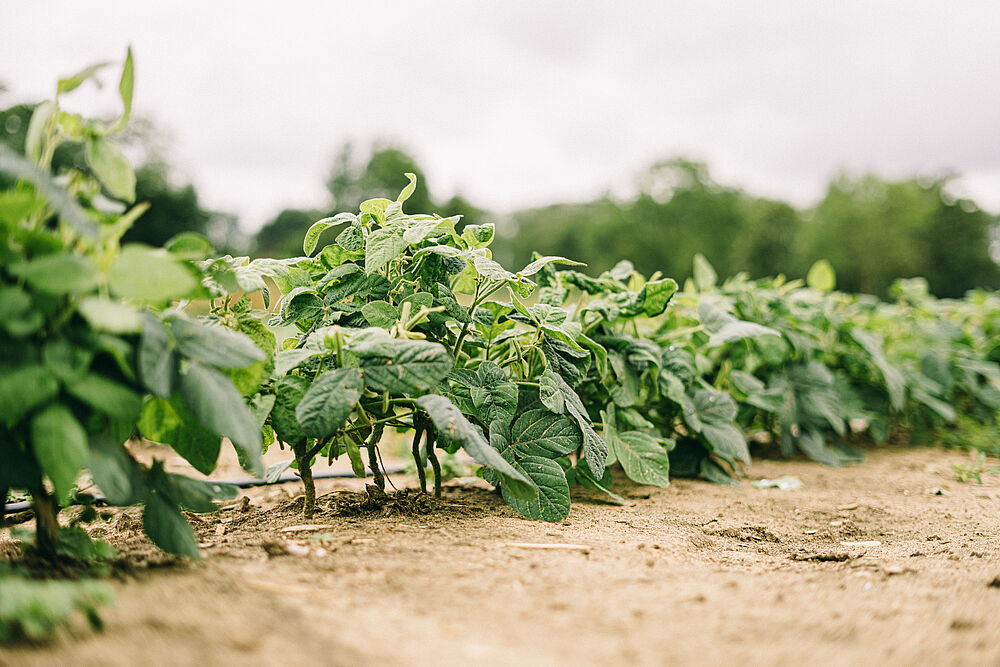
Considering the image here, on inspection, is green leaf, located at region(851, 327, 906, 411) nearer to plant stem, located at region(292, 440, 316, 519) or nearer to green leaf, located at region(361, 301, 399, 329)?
green leaf, located at region(361, 301, 399, 329)

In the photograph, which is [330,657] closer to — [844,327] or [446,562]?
[446,562]

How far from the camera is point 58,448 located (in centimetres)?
98

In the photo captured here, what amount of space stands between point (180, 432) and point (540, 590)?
793 millimetres

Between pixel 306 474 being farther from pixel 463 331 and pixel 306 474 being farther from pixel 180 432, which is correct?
pixel 463 331

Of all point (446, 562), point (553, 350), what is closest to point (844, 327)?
point (553, 350)

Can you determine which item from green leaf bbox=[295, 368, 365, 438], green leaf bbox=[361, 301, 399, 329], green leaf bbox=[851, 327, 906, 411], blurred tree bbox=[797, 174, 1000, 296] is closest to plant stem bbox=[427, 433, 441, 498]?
green leaf bbox=[361, 301, 399, 329]

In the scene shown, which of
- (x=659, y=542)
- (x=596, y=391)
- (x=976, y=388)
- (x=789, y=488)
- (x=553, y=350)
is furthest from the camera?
(x=976, y=388)

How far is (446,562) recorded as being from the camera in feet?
4.47

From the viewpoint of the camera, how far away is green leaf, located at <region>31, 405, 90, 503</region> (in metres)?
0.97

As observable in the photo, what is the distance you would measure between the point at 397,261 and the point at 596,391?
2.91ft

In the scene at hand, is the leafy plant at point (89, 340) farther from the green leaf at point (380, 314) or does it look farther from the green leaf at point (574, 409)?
the green leaf at point (574, 409)

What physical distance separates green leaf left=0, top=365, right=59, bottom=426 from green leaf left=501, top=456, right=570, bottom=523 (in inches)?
41.6

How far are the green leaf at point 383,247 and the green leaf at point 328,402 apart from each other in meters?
0.34

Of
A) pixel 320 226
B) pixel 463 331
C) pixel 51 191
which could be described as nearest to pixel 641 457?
pixel 463 331
